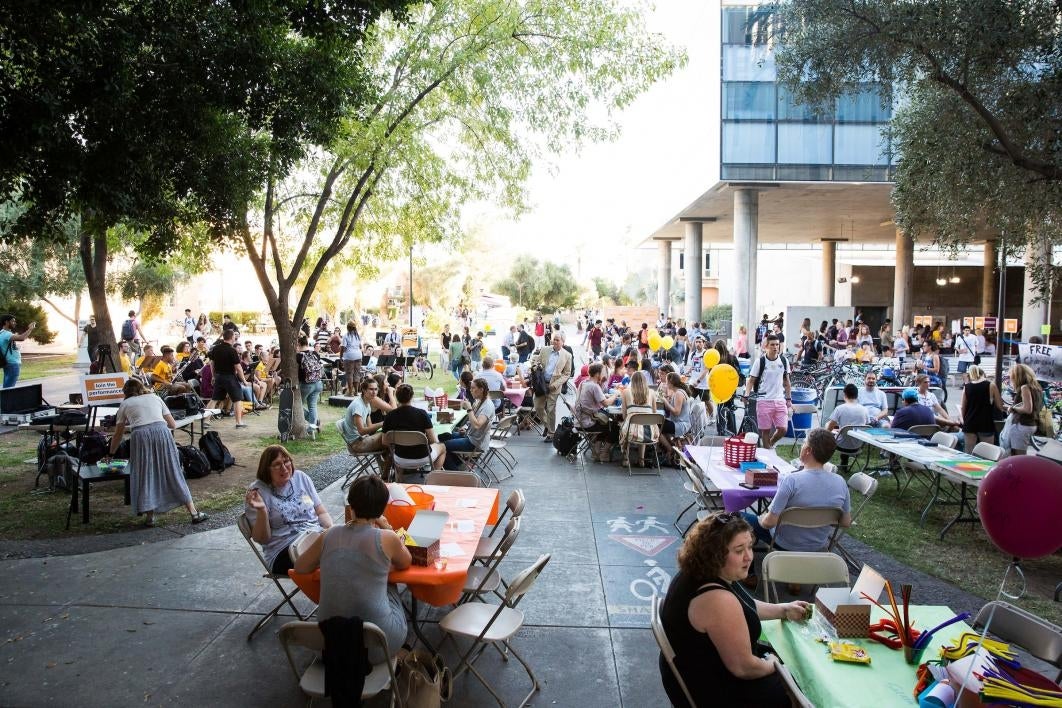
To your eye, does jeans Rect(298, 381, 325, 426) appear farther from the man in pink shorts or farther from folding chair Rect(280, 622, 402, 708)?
folding chair Rect(280, 622, 402, 708)

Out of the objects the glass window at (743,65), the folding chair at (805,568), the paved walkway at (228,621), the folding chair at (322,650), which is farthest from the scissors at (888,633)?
the glass window at (743,65)

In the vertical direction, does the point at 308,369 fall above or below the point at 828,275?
below

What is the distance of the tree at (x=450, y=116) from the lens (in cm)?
1109

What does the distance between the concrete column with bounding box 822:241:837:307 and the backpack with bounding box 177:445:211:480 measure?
33487 millimetres

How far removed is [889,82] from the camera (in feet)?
29.9

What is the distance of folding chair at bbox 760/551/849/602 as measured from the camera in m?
4.14

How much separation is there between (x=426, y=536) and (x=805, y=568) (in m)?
2.20

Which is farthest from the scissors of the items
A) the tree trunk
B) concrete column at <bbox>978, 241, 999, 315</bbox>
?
concrete column at <bbox>978, 241, 999, 315</bbox>

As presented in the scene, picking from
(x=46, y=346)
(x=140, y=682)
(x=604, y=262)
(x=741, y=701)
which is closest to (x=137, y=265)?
(x=46, y=346)

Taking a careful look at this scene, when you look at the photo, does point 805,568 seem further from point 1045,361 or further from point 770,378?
point 1045,361

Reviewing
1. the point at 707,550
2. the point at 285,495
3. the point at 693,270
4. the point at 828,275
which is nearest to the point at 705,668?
the point at 707,550

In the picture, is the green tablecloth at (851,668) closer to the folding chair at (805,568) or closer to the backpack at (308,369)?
the folding chair at (805,568)

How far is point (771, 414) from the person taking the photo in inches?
404

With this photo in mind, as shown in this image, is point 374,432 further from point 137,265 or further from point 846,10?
point 137,265
